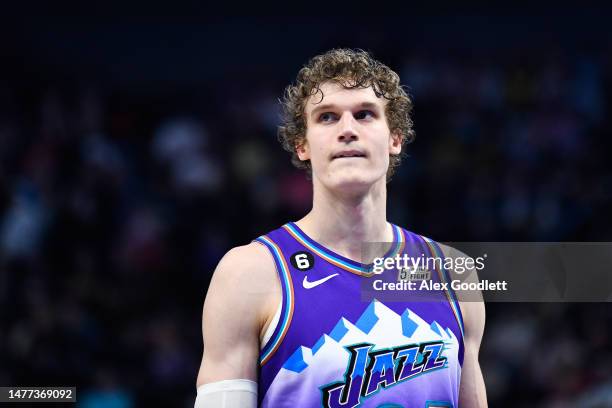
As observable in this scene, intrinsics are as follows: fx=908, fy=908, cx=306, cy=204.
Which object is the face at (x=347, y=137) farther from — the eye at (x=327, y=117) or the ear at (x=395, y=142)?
the ear at (x=395, y=142)

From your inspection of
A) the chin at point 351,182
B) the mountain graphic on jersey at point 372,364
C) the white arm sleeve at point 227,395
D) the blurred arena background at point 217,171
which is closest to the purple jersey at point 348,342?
the mountain graphic on jersey at point 372,364

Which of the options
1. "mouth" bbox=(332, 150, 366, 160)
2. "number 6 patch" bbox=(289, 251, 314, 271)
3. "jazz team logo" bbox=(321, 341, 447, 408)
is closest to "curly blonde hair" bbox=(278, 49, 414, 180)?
"mouth" bbox=(332, 150, 366, 160)

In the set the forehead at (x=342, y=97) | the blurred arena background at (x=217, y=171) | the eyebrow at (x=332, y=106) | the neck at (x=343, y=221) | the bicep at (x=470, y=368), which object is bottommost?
the bicep at (x=470, y=368)

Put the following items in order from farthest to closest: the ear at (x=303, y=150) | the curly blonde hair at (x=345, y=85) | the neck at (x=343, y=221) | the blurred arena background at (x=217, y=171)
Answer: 1. the blurred arena background at (x=217, y=171)
2. the ear at (x=303, y=150)
3. the curly blonde hair at (x=345, y=85)
4. the neck at (x=343, y=221)

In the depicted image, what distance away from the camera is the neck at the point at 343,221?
166 inches

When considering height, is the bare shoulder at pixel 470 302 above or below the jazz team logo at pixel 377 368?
above

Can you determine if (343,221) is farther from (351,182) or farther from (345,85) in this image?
(345,85)

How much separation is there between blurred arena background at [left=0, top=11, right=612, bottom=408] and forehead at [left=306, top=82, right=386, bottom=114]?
3950 millimetres

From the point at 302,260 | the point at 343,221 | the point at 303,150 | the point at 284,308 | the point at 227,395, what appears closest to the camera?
the point at 227,395

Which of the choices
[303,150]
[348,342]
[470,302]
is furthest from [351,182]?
[470,302]

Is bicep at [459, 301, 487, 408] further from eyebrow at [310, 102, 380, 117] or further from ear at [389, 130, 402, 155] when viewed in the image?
eyebrow at [310, 102, 380, 117]

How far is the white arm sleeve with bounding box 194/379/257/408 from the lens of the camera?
3.78 metres

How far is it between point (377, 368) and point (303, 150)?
1.18 metres

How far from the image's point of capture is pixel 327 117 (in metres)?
4.29
